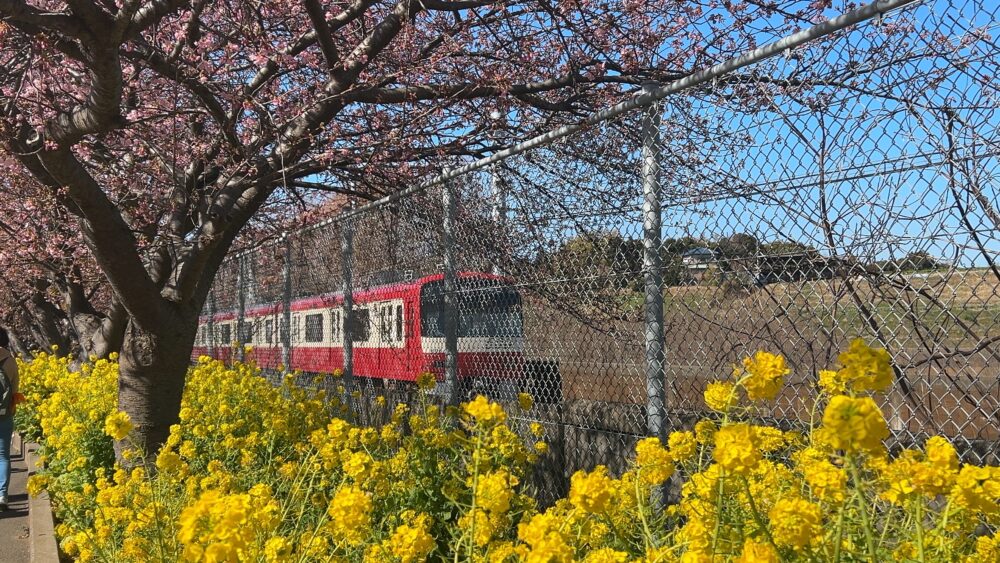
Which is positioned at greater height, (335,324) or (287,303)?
(287,303)

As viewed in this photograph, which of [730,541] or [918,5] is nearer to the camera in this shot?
[730,541]

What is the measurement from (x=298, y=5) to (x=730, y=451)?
16.4 feet

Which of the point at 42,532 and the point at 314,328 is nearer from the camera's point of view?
A: the point at 42,532

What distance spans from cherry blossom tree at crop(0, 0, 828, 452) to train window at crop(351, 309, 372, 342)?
1.12 meters

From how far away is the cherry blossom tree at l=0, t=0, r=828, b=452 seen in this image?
4723mm

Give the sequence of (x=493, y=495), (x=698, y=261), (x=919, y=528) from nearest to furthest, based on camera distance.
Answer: (x=919, y=528)
(x=493, y=495)
(x=698, y=261)

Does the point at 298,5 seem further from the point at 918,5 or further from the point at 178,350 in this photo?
Result: the point at 918,5

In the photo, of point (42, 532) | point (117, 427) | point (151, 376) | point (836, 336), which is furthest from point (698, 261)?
point (42, 532)

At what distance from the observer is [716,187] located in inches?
121

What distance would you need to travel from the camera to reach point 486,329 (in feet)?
15.1

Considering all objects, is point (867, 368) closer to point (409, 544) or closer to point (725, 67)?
point (409, 544)

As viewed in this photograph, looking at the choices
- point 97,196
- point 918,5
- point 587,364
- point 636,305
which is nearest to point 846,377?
point 918,5

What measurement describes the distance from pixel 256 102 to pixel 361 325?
233cm

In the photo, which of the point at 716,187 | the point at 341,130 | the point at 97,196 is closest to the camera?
the point at 716,187
